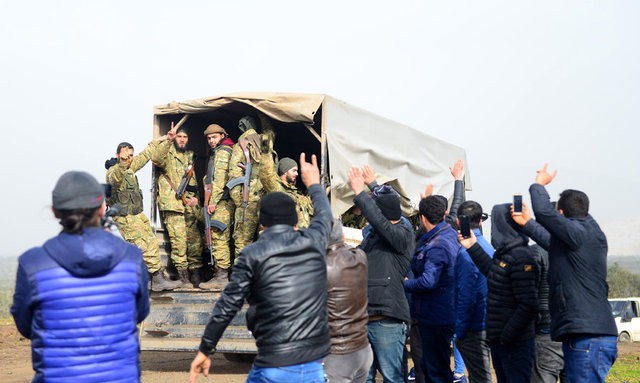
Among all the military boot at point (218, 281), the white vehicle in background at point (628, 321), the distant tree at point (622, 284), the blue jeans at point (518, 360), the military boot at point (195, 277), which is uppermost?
the blue jeans at point (518, 360)

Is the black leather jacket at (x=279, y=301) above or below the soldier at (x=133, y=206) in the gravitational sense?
above

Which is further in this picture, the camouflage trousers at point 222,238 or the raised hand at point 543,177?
the camouflage trousers at point 222,238

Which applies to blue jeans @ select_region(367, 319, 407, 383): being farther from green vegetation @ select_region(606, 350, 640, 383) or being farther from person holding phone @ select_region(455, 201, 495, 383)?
green vegetation @ select_region(606, 350, 640, 383)

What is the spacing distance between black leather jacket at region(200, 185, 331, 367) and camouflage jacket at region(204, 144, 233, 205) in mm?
5067

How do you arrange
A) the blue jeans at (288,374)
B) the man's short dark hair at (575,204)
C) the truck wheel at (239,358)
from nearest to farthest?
the blue jeans at (288,374), the man's short dark hair at (575,204), the truck wheel at (239,358)

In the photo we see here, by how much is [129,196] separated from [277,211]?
5.46 metres

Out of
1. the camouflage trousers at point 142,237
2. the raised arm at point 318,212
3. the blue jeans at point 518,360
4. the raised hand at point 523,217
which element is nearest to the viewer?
the raised arm at point 318,212

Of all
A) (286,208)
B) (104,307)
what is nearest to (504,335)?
(286,208)

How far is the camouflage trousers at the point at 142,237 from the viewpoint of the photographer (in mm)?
9305

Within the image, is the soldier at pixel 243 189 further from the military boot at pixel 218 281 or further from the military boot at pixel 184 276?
the military boot at pixel 184 276

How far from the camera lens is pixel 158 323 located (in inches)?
356

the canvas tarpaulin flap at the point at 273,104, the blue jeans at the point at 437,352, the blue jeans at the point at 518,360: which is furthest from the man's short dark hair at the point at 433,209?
the canvas tarpaulin flap at the point at 273,104

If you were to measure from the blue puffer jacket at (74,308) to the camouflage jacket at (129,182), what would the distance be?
19.1ft

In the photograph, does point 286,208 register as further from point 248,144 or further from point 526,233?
point 248,144
